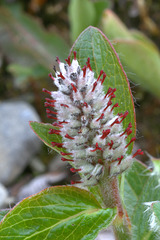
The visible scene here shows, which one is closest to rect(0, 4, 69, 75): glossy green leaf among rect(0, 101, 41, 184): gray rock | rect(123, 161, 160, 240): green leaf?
rect(0, 101, 41, 184): gray rock

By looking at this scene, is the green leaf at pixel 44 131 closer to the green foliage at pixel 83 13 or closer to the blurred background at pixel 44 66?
the blurred background at pixel 44 66

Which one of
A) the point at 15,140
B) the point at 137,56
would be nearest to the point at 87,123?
the point at 137,56

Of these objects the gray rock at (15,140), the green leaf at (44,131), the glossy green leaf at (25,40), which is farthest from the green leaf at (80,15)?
the green leaf at (44,131)

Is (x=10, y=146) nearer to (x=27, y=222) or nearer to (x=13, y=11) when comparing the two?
(x=13, y=11)

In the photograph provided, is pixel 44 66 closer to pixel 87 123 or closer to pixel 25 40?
pixel 25 40

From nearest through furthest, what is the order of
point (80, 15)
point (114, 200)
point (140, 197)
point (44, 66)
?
1. point (114, 200)
2. point (140, 197)
3. point (80, 15)
4. point (44, 66)

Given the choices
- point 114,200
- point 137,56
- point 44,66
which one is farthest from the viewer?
point 44,66

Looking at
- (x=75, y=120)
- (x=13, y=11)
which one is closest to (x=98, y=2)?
(x=13, y=11)
